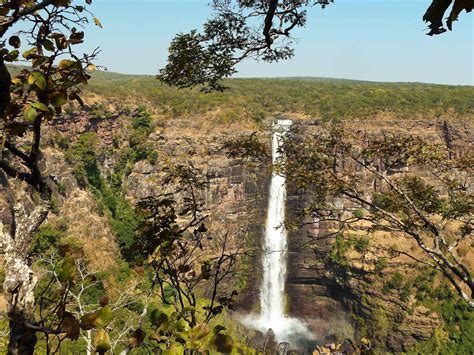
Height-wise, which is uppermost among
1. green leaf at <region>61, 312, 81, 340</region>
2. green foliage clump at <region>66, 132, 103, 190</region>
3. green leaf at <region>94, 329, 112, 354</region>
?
green leaf at <region>61, 312, 81, 340</region>

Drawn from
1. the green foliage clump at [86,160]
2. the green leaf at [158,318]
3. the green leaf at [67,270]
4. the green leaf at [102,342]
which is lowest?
the green foliage clump at [86,160]

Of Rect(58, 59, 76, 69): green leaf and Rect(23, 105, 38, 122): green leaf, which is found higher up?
Rect(58, 59, 76, 69): green leaf

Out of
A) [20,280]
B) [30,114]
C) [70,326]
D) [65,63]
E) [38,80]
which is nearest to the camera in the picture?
[70,326]

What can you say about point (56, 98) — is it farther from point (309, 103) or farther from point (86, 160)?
point (309, 103)

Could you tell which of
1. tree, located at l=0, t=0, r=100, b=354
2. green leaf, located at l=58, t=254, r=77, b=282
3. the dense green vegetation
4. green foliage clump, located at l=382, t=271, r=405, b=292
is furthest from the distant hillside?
green leaf, located at l=58, t=254, r=77, b=282

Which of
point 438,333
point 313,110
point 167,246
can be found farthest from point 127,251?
point 313,110

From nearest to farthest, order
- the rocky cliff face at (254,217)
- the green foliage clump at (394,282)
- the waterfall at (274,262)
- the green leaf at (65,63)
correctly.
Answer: the green leaf at (65,63) < the green foliage clump at (394,282) < the rocky cliff face at (254,217) < the waterfall at (274,262)

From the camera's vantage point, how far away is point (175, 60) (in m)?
8.20

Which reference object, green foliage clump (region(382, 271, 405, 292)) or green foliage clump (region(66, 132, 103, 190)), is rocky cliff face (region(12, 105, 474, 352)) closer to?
green foliage clump (region(382, 271, 405, 292))

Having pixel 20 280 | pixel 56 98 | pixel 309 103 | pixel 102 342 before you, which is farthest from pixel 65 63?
pixel 309 103

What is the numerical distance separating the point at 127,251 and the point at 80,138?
41.0 meters

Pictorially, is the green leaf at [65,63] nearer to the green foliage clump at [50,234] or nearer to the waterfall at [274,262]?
the green foliage clump at [50,234]

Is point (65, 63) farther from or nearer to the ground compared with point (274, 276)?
farther from the ground

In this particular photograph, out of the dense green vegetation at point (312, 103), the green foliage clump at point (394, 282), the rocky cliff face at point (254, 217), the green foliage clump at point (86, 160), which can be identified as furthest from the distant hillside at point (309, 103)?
the green foliage clump at point (394, 282)
